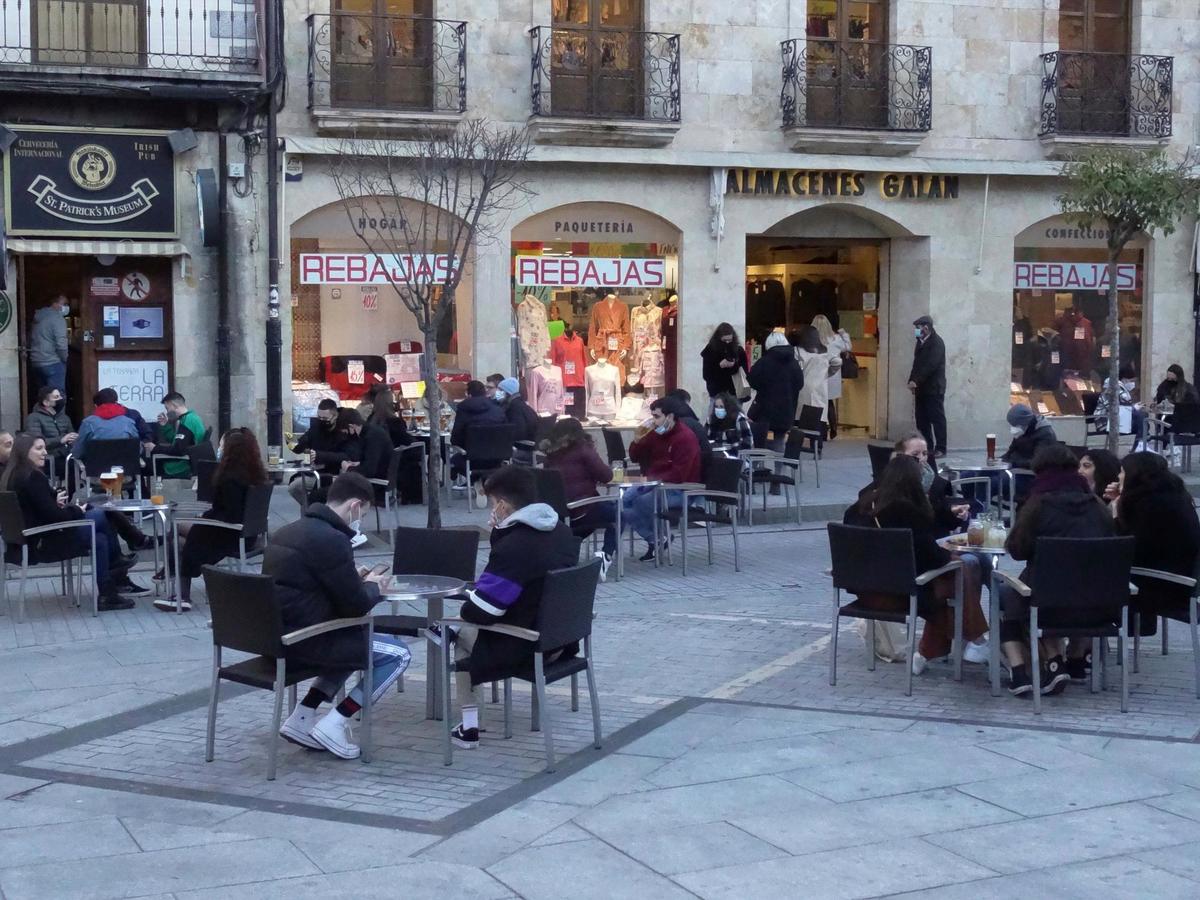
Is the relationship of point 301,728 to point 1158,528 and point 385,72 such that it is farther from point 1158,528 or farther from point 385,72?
point 385,72

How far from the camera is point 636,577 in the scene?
1231cm

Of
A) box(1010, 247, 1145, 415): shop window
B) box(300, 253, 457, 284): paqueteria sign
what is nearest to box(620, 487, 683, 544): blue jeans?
box(300, 253, 457, 284): paqueteria sign

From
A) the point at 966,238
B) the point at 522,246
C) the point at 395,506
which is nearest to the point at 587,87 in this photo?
the point at 522,246

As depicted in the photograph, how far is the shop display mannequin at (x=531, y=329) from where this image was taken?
20.3m

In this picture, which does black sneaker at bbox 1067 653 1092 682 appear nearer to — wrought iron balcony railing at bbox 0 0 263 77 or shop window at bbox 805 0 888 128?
wrought iron balcony railing at bbox 0 0 263 77

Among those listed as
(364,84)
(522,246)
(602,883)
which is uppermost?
(364,84)

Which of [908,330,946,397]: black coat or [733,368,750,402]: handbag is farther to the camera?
[733,368,750,402]: handbag

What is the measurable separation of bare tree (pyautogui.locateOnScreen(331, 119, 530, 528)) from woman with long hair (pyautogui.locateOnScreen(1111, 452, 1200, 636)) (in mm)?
6878

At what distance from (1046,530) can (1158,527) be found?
70cm

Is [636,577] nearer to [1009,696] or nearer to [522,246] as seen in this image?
[1009,696]

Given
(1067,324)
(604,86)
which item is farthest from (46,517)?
(1067,324)

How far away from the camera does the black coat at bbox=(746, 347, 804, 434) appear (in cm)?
1758

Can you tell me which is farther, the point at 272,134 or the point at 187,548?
the point at 272,134

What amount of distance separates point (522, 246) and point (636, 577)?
8.75 metres
